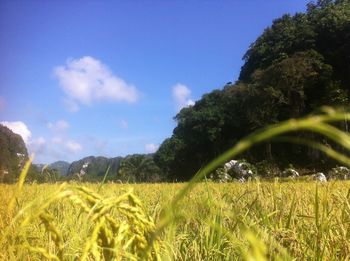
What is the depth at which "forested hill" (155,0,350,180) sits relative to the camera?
31.0m

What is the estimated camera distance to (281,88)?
31.2m

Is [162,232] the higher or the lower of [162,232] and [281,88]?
the lower

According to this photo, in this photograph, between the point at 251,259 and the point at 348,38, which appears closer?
the point at 251,259

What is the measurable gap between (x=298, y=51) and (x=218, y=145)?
364 inches

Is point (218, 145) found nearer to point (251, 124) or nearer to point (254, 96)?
point (251, 124)

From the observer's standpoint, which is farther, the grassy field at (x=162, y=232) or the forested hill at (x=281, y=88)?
the forested hill at (x=281, y=88)

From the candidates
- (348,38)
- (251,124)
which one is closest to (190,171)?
(251,124)

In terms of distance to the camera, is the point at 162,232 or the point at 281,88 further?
the point at 281,88

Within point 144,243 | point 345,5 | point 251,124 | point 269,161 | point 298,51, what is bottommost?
point 144,243

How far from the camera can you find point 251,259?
0.30 metres

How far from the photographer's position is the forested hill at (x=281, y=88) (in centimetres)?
3102

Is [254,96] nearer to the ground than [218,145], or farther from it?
farther from it

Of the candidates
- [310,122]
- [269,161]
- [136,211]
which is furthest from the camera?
[269,161]

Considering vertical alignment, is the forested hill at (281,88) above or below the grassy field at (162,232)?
above
